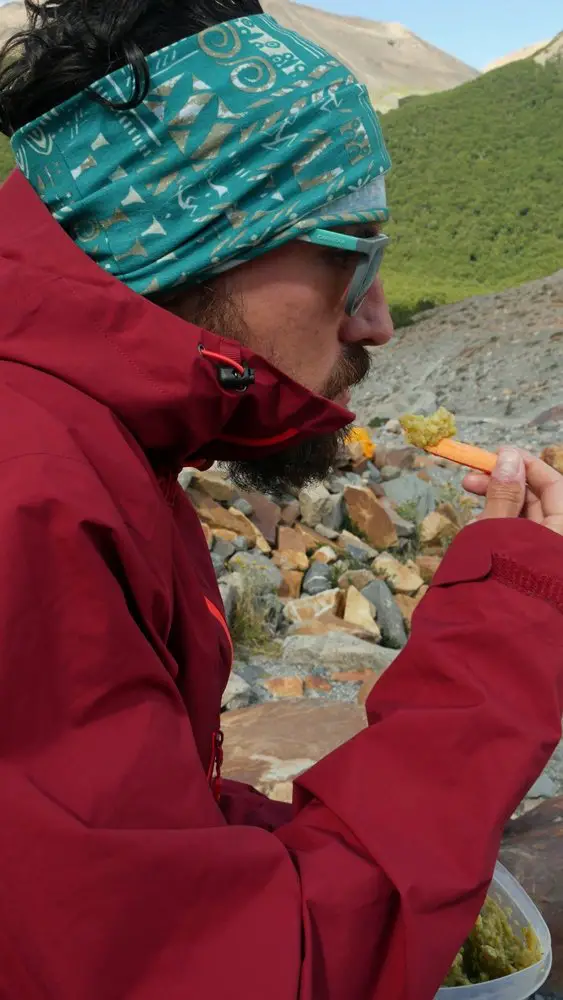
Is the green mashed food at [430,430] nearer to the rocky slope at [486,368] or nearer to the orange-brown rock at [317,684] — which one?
the orange-brown rock at [317,684]

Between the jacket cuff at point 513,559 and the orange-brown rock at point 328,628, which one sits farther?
the orange-brown rock at point 328,628

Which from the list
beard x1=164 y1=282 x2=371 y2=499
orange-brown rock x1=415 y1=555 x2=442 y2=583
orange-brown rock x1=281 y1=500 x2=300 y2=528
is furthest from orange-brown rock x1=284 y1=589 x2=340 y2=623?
beard x1=164 y1=282 x2=371 y2=499

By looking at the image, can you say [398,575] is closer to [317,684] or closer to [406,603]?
[406,603]

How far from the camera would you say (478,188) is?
35000 millimetres

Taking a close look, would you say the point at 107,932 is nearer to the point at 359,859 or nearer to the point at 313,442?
the point at 359,859

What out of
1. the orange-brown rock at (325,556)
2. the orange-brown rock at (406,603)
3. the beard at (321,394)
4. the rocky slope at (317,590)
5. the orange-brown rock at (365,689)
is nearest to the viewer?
the beard at (321,394)

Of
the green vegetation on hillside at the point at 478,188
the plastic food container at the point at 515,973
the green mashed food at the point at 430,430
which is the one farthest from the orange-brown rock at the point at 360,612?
the green vegetation on hillside at the point at 478,188

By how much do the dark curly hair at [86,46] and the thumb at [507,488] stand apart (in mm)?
Answer: 1083

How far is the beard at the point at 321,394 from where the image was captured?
1800 mm

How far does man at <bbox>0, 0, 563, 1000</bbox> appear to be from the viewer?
3.60ft

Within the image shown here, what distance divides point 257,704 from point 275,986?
334 centimetres

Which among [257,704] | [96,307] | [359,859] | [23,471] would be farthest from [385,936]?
[257,704]

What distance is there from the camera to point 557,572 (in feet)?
5.38

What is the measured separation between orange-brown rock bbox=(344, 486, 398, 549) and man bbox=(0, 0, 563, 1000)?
17.2ft
